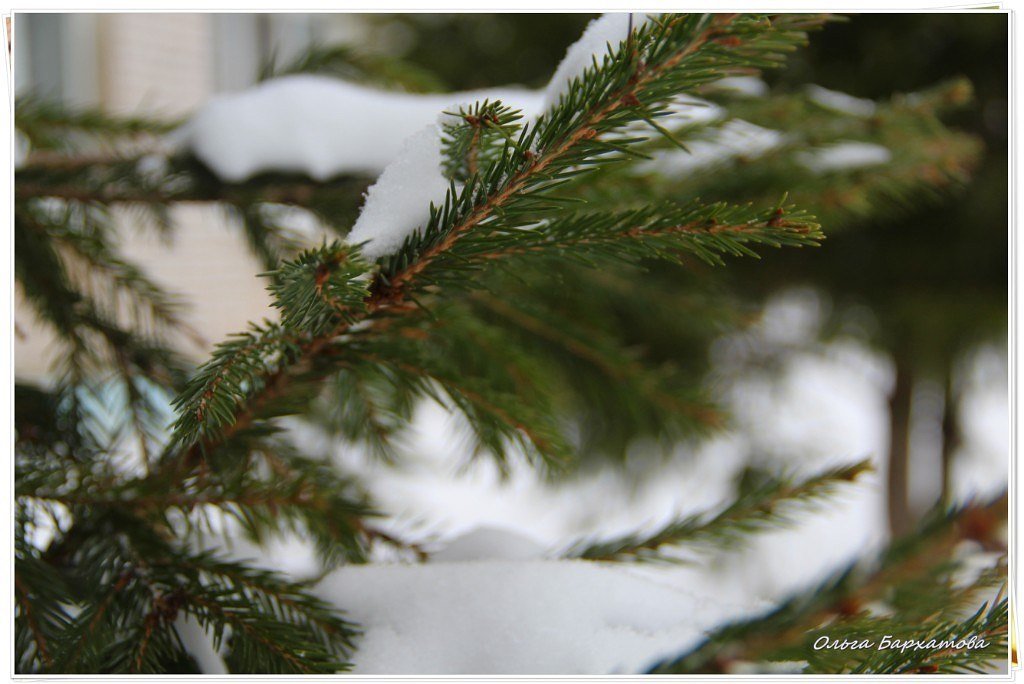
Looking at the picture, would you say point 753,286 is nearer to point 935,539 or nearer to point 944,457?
point 944,457

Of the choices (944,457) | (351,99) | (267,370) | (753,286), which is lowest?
(944,457)

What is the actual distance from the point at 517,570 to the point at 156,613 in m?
0.15

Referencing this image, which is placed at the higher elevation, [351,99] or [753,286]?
[351,99]

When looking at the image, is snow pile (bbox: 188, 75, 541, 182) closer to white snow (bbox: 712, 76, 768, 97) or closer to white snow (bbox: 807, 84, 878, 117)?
white snow (bbox: 712, 76, 768, 97)

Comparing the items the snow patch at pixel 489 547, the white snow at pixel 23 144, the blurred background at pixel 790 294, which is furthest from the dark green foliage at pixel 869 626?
the blurred background at pixel 790 294

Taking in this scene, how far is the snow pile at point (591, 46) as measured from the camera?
0.31 metres

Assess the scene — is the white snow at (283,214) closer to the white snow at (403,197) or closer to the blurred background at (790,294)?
the white snow at (403,197)

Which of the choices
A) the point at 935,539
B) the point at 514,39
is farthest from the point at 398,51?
the point at 935,539

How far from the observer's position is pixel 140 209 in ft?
1.86

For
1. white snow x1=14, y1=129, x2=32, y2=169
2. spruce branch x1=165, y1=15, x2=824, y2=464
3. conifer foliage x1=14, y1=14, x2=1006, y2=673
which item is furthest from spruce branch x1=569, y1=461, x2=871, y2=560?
white snow x1=14, y1=129, x2=32, y2=169

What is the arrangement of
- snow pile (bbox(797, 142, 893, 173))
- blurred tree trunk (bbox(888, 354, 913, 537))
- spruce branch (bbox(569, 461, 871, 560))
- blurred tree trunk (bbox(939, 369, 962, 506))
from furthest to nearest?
1. blurred tree trunk (bbox(939, 369, 962, 506))
2. blurred tree trunk (bbox(888, 354, 913, 537))
3. snow pile (bbox(797, 142, 893, 173))
4. spruce branch (bbox(569, 461, 871, 560))

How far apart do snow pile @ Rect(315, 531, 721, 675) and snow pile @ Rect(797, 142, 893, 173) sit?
421 mm

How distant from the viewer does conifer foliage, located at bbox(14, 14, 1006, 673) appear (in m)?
0.28

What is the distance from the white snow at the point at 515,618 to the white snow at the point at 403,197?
0.15 metres
